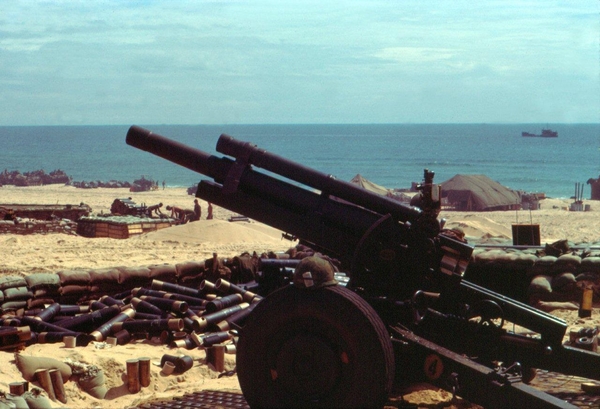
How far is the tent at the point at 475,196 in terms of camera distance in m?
44.9

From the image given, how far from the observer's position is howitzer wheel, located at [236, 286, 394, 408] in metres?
6.40

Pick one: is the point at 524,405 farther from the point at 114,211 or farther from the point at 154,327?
the point at 114,211

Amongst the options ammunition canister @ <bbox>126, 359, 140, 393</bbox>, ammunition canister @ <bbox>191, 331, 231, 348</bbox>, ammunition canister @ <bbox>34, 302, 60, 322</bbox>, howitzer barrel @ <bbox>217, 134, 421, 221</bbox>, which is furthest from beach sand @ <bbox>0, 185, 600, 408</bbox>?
howitzer barrel @ <bbox>217, 134, 421, 221</bbox>

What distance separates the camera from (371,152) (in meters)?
148

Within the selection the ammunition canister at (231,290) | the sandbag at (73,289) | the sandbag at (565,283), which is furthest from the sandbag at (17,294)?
the sandbag at (565,283)

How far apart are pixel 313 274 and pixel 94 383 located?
4.08 meters

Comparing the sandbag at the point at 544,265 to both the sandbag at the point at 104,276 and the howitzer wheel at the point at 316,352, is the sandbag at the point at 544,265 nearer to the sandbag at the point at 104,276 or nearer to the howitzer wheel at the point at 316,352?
the sandbag at the point at 104,276

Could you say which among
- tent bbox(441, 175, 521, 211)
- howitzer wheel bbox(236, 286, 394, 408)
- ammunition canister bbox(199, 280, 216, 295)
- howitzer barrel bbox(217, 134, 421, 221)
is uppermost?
howitzer barrel bbox(217, 134, 421, 221)

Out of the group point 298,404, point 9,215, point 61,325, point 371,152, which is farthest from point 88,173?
point 298,404

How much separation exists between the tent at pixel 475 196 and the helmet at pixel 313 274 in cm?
3911

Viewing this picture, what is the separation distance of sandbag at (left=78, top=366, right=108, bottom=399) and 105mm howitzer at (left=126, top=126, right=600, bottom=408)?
2913 mm

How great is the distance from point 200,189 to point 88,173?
313 ft

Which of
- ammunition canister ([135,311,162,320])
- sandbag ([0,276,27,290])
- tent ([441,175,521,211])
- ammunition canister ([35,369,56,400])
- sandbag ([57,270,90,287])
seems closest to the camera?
ammunition canister ([35,369,56,400])

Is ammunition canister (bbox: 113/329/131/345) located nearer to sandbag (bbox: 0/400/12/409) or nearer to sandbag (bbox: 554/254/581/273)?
sandbag (bbox: 0/400/12/409)
